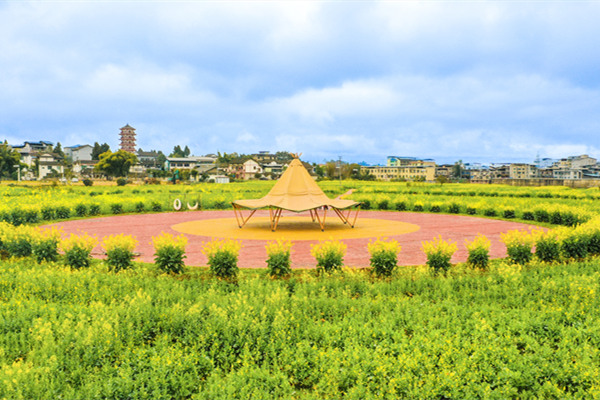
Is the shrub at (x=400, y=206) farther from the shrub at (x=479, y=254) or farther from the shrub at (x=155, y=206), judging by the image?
the shrub at (x=479, y=254)

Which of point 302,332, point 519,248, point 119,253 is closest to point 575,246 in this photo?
point 519,248

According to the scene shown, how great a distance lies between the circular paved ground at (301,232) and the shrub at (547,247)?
133 cm

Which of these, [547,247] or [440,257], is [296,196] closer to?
[440,257]

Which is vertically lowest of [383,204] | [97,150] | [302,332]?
[302,332]

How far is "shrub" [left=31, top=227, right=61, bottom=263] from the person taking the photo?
10.6 m

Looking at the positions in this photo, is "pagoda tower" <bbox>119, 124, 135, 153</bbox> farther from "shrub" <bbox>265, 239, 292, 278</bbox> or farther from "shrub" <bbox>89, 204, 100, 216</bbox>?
"shrub" <bbox>265, 239, 292, 278</bbox>

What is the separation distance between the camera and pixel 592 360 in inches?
207

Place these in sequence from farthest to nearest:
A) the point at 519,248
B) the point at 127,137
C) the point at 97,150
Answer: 1. the point at 127,137
2. the point at 97,150
3. the point at 519,248

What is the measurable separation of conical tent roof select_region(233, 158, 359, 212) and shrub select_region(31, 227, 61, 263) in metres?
7.38

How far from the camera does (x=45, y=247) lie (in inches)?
420

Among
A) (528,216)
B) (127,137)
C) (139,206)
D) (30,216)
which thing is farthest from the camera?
(127,137)

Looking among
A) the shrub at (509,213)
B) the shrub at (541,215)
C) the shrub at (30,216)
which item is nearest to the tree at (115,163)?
the shrub at (30,216)

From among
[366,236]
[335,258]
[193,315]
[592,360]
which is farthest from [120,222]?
[592,360]

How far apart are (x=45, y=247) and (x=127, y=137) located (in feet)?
449
